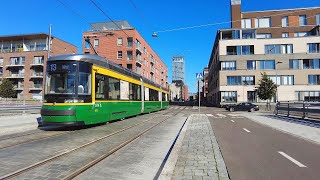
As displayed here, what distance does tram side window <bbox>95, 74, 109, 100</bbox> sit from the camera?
539 inches

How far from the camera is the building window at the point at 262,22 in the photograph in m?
65.1

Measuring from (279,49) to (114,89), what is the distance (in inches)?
1953

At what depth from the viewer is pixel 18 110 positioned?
2305 cm

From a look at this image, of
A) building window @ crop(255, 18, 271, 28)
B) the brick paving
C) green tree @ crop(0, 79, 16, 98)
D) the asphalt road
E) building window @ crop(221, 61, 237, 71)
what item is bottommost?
the asphalt road

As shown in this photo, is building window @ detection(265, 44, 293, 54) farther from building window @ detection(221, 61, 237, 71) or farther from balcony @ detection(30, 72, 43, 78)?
balcony @ detection(30, 72, 43, 78)

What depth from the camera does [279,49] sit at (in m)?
57.5

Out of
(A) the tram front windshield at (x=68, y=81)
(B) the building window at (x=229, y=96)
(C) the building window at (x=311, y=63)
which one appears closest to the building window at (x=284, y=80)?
(C) the building window at (x=311, y=63)

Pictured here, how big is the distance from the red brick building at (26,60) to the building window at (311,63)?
55.2m

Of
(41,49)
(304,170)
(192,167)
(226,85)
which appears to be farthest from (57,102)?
(41,49)

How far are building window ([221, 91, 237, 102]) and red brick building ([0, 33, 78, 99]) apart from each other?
40.8 metres

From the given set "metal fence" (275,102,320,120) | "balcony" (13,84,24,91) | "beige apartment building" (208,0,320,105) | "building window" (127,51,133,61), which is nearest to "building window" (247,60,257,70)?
"beige apartment building" (208,0,320,105)

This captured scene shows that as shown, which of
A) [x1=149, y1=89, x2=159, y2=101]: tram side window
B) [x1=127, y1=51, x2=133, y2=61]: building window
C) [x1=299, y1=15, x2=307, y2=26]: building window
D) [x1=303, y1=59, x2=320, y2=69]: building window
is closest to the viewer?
[x1=149, y1=89, x2=159, y2=101]: tram side window

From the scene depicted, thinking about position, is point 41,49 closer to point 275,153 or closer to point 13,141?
point 13,141

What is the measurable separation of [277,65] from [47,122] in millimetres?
52718
